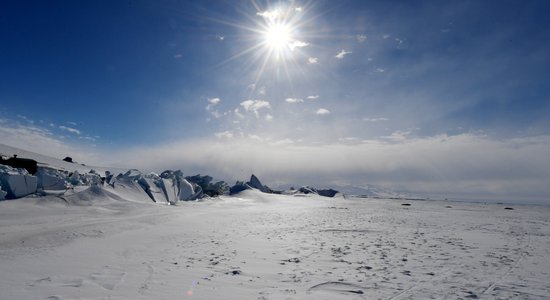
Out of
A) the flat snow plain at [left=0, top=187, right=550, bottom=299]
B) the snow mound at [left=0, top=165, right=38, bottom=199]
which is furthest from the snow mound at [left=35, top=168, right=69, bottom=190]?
the flat snow plain at [left=0, top=187, right=550, bottom=299]

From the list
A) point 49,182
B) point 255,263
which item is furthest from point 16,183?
point 255,263

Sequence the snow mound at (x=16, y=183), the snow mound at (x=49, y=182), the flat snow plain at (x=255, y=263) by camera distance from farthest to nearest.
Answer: the snow mound at (x=49, y=182) → the snow mound at (x=16, y=183) → the flat snow plain at (x=255, y=263)

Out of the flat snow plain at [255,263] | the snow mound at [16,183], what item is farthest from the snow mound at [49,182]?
the flat snow plain at [255,263]

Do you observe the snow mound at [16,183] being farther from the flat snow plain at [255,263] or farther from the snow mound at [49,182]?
the flat snow plain at [255,263]

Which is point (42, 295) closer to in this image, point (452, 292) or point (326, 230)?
point (452, 292)

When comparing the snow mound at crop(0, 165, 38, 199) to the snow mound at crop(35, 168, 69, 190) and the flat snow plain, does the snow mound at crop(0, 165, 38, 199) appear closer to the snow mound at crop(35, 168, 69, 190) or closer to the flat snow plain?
the snow mound at crop(35, 168, 69, 190)

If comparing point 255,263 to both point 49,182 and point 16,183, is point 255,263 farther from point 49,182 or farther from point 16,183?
point 49,182

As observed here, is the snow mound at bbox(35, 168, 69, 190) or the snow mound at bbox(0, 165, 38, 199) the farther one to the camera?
the snow mound at bbox(35, 168, 69, 190)

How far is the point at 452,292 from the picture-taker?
640 centimetres

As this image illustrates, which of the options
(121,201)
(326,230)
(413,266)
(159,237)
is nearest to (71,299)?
(159,237)

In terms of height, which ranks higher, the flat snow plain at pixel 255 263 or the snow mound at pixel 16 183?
the snow mound at pixel 16 183

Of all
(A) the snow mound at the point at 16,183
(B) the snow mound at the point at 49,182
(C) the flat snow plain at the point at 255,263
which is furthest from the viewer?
(B) the snow mound at the point at 49,182

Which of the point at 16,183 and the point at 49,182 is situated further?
the point at 49,182

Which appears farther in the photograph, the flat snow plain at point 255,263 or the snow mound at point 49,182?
the snow mound at point 49,182
